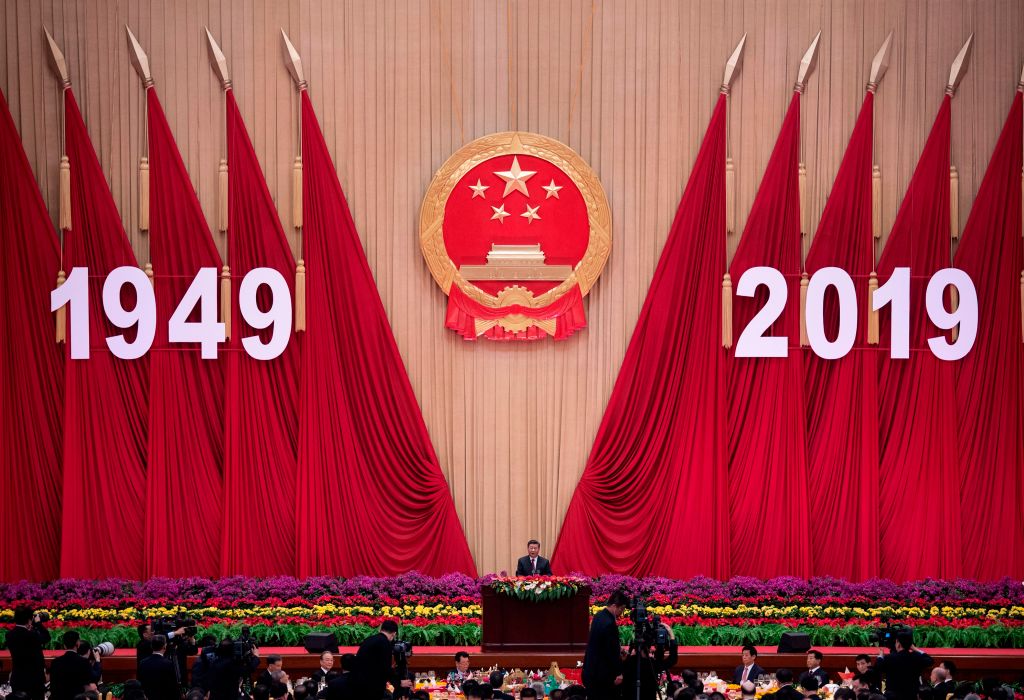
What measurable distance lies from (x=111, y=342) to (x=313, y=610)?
4.09 m

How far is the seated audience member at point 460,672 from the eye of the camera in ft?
32.7

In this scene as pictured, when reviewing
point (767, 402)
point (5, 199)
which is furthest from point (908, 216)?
point (5, 199)

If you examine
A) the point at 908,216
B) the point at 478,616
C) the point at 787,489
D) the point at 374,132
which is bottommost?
the point at 478,616

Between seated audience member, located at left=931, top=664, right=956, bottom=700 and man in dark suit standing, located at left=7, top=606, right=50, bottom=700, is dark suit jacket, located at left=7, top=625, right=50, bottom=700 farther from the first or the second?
seated audience member, located at left=931, top=664, right=956, bottom=700

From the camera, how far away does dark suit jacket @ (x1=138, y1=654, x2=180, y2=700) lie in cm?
798

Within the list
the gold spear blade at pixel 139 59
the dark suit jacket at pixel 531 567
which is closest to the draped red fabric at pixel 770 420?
the dark suit jacket at pixel 531 567

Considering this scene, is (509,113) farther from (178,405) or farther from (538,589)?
(538,589)

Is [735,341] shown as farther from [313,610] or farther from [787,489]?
[313,610]

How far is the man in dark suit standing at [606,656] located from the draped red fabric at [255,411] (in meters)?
6.69

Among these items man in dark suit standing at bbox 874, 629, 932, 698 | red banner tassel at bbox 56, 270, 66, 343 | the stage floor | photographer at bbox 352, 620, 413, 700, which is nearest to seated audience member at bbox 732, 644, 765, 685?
man in dark suit standing at bbox 874, 629, 932, 698

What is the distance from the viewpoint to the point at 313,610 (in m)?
12.3

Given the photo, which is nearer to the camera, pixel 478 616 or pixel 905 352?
pixel 478 616

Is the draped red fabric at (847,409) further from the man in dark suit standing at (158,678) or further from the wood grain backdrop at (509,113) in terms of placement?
the man in dark suit standing at (158,678)

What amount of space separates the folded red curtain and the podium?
429cm
